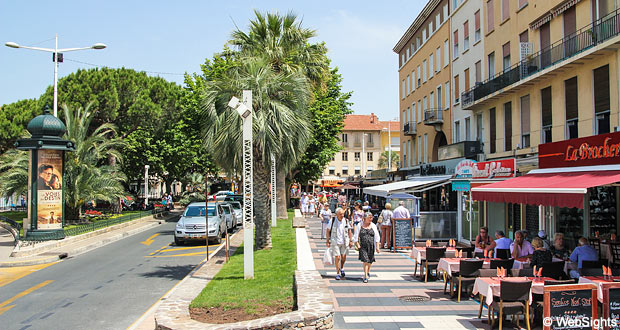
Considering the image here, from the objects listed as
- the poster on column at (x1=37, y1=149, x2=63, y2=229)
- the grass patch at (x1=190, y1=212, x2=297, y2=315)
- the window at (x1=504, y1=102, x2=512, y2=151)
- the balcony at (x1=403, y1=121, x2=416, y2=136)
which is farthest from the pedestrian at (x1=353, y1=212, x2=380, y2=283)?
the balcony at (x1=403, y1=121, x2=416, y2=136)

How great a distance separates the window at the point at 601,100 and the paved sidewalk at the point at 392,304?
27.3ft

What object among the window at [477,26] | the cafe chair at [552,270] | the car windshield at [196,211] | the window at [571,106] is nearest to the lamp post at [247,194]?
the cafe chair at [552,270]

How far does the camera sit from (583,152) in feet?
42.7

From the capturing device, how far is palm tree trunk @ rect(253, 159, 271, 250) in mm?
16500

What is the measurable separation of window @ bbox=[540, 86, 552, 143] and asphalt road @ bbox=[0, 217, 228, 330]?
14268mm

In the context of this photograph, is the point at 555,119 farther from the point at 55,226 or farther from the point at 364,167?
Answer: the point at 364,167

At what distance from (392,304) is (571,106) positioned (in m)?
12.3

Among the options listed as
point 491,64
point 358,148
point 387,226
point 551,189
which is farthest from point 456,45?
point 358,148

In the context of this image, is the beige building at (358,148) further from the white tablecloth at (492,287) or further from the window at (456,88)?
the white tablecloth at (492,287)

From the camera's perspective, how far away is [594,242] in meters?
13.5

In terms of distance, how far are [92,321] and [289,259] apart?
20.7 ft

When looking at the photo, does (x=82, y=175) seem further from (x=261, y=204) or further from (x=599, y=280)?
(x=599, y=280)

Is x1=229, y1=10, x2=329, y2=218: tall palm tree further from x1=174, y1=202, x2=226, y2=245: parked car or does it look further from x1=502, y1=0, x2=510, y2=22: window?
x1=502, y1=0, x2=510, y2=22: window

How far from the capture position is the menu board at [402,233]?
1814 cm
